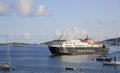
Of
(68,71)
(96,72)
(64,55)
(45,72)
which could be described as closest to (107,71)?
(96,72)

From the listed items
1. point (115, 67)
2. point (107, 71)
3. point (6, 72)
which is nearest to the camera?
point (6, 72)

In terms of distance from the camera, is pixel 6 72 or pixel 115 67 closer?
pixel 6 72

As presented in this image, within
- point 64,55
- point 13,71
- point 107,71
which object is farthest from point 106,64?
point 64,55

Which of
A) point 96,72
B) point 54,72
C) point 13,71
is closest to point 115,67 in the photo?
point 96,72

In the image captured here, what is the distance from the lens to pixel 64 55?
195750 millimetres

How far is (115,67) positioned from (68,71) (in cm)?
2014

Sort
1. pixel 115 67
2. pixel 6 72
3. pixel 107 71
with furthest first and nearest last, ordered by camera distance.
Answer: pixel 115 67, pixel 107 71, pixel 6 72

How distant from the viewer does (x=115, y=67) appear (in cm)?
12006

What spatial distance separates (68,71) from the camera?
107125 mm

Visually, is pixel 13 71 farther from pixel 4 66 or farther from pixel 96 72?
pixel 96 72

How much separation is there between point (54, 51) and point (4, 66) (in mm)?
89964

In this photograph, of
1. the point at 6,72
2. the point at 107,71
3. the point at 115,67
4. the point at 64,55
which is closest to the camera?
the point at 6,72

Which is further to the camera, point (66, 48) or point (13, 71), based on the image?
point (66, 48)

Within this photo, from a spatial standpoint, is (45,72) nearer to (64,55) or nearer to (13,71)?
(13,71)
